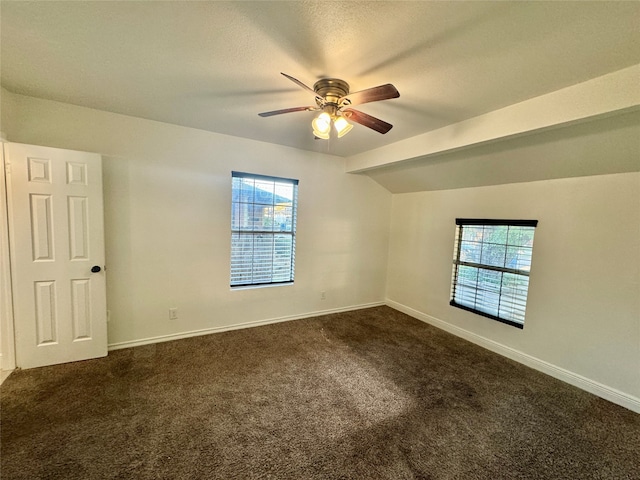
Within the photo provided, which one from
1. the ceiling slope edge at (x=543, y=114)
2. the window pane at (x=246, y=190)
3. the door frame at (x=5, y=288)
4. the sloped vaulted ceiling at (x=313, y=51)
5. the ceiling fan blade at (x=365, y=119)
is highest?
the sloped vaulted ceiling at (x=313, y=51)

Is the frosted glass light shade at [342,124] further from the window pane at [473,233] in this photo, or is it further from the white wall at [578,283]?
the window pane at [473,233]

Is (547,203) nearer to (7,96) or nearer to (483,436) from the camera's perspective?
(483,436)

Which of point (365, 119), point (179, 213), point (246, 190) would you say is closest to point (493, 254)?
point (365, 119)

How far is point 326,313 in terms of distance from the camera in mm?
4145

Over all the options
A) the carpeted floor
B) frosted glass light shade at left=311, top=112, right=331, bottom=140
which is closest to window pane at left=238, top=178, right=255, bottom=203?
frosted glass light shade at left=311, top=112, right=331, bottom=140

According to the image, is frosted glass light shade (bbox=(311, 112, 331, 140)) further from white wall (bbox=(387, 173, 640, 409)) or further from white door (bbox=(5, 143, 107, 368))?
white wall (bbox=(387, 173, 640, 409))

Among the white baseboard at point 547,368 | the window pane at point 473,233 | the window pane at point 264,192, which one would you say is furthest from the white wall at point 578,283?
the window pane at point 264,192

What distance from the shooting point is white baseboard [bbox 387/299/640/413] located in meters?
2.27

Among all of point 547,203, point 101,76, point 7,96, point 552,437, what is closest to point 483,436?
point 552,437

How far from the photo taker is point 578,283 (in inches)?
101

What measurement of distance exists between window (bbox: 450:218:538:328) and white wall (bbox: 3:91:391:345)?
1.86 metres

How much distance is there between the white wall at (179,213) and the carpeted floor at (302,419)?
1.75 feet

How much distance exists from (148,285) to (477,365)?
12.2 ft

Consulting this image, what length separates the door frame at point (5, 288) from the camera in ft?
7.29
